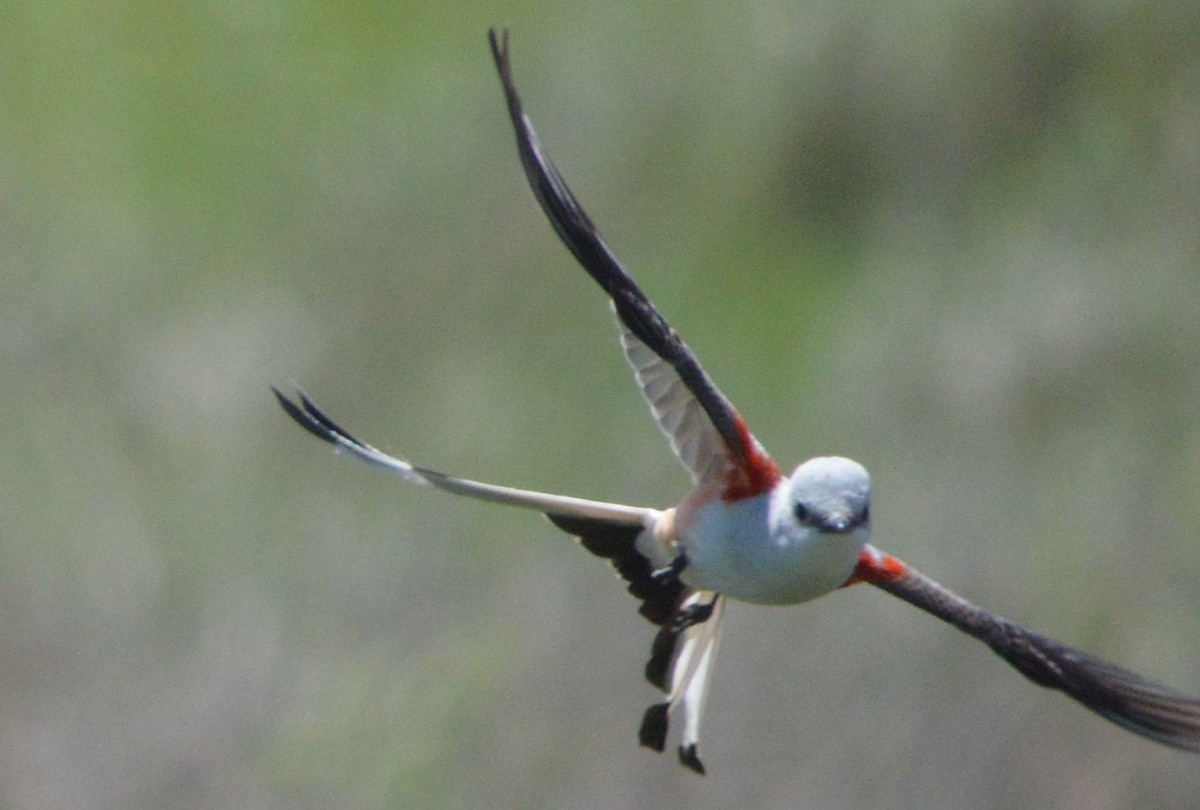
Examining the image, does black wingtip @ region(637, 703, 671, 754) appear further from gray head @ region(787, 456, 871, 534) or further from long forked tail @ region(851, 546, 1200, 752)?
gray head @ region(787, 456, 871, 534)

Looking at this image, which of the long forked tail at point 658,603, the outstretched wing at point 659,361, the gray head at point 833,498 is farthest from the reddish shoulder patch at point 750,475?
the long forked tail at point 658,603

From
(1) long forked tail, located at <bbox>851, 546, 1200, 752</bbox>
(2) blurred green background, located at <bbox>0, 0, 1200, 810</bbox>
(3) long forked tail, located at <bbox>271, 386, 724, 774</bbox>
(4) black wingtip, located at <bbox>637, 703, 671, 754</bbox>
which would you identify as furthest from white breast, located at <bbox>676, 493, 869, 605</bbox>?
(2) blurred green background, located at <bbox>0, 0, 1200, 810</bbox>

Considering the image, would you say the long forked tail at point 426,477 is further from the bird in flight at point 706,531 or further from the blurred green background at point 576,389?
the blurred green background at point 576,389

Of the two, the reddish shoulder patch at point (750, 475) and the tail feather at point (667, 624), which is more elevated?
the reddish shoulder patch at point (750, 475)

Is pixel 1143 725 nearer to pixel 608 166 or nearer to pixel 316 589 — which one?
pixel 316 589

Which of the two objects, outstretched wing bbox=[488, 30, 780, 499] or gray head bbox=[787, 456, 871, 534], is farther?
gray head bbox=[787, 456, 871, 534]

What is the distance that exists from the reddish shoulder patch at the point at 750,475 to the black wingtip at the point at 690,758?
82cm

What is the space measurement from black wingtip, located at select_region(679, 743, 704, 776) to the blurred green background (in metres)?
2.54

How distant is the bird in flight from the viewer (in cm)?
377

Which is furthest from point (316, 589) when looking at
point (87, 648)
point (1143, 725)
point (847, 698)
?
point (1143, 725)

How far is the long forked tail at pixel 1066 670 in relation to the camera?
4.34 meters

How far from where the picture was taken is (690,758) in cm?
460

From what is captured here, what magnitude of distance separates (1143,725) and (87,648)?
19.4 feet

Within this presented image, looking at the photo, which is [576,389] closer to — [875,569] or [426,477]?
[875,569]
